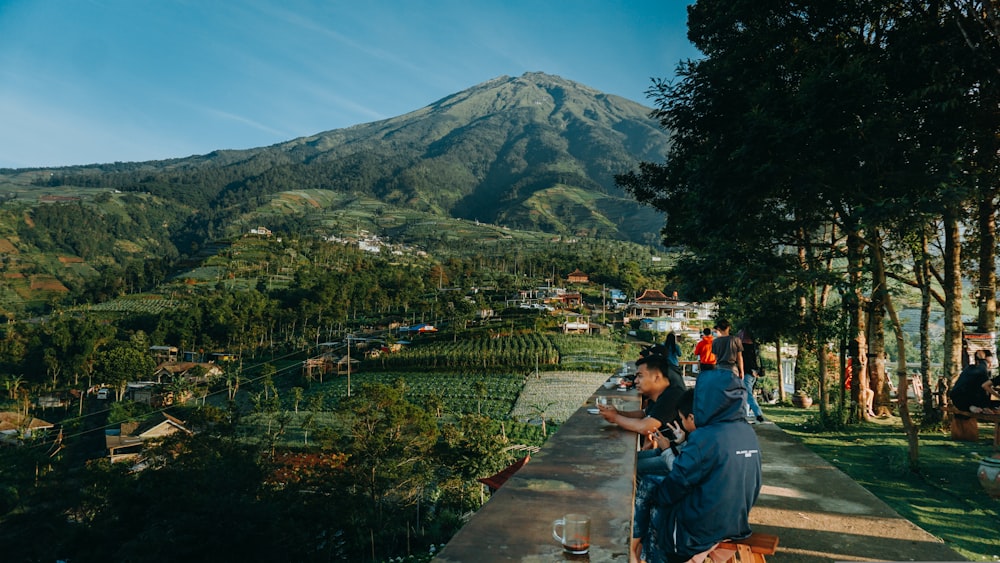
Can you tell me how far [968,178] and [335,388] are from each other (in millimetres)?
60693

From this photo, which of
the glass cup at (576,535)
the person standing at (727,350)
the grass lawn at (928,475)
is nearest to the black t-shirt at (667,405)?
the person standing at (727,350)

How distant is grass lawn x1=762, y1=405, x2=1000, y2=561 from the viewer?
191 inches

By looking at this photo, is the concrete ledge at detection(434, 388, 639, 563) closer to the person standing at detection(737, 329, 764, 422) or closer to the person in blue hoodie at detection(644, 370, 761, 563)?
the person in blue hoodie at detection(644, 370, 761, 563)

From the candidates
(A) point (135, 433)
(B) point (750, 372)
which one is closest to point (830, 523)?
(B) point (750, 372)

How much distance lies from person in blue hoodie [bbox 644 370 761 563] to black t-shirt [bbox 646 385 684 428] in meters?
1.03

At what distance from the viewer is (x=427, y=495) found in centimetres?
3484

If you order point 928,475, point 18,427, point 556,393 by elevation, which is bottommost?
point 18,427

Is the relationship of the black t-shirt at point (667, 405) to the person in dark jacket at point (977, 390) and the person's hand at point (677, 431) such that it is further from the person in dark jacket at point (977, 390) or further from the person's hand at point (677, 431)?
the person in dark jacket at point (977, 390)

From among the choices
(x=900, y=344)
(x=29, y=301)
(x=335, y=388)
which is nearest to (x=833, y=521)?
(x=900, y=344)

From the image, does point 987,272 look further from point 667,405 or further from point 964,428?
point 667,405

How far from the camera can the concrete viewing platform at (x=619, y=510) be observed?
2078mm

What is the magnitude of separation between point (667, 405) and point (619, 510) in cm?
174

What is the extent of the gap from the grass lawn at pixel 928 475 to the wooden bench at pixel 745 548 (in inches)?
107

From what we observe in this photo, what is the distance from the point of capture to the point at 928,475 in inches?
251
